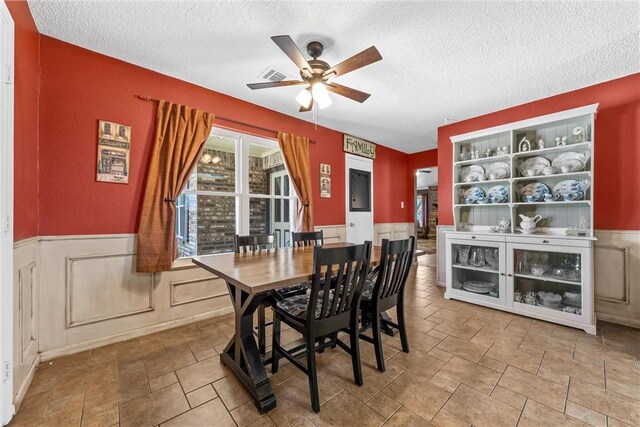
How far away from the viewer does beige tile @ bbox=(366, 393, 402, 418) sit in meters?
1.50

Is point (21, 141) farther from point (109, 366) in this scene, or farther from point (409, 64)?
point (409, 64)

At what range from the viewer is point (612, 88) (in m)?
2.75

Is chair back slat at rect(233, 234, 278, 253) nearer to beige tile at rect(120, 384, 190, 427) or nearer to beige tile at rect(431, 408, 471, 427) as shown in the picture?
beige tile at rect(120, 384, 190, 427)

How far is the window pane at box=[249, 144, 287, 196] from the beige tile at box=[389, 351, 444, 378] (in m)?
2.48

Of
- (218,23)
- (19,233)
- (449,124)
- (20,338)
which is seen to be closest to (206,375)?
(20,338)

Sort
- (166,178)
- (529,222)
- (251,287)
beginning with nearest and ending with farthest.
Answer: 1. (251,287)
2. (166,178)
3. (529,222)

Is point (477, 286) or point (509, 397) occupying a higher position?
point (477, 286)

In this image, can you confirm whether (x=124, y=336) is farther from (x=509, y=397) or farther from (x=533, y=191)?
(x=533, y=191)

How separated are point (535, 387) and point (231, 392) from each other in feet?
6.51

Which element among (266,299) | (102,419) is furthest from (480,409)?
(102,419)

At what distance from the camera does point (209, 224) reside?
10.4 ft

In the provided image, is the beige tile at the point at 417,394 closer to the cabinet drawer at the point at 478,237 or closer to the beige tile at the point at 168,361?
the beige tile at the point at 168,361

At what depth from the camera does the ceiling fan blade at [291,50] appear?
63.2 inches

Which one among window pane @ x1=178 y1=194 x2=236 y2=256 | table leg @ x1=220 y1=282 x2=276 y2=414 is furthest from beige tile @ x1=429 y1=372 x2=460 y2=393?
window pane @ x1=178 y1=194 x2=236 y2=256
